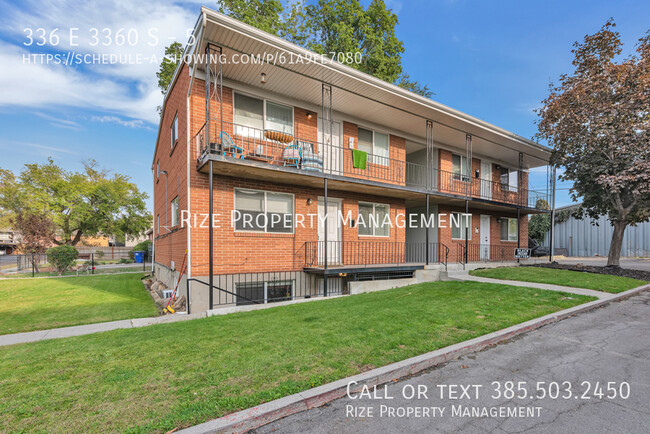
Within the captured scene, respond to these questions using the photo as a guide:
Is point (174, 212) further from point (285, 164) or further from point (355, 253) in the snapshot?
point (355, 253)

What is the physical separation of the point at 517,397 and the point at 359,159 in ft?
30.4

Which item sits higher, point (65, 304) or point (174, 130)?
point (174, 130)

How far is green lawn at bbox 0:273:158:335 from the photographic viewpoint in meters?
7.11

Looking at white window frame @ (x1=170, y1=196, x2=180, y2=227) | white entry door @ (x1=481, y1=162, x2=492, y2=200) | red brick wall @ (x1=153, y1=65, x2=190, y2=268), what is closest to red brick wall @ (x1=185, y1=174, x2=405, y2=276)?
red brick wall @ (x1=153, y1=65, x2=190, y2=268)

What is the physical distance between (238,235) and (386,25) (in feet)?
68.5

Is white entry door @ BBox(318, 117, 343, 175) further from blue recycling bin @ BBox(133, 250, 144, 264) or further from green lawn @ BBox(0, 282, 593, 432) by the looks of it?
blue recycling bin @ BBox(133, 250, 144, 264)

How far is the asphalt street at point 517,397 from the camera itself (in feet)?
8.90

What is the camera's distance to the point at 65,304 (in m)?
8.98

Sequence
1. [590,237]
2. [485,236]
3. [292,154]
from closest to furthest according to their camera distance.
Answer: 1. [292,154]
2. [485,236]
3. [590,237]

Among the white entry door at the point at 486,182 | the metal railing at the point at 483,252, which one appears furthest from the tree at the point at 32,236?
the white entry door at the point at 486,182

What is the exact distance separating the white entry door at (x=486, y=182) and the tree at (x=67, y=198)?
3557 centimetres

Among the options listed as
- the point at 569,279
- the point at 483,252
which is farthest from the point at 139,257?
the point at 569,279

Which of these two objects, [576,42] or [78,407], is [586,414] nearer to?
[78,407]

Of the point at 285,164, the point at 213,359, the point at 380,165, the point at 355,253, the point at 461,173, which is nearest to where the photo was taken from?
the point at 213,359
